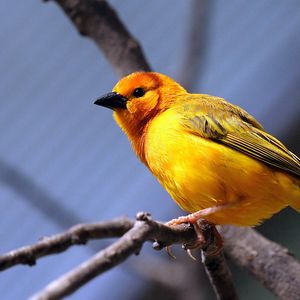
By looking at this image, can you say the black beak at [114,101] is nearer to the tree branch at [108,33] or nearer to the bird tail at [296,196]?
the tree branch at [108,33]

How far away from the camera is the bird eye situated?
14.9 feet

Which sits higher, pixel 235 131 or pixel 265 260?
pixel 235 131

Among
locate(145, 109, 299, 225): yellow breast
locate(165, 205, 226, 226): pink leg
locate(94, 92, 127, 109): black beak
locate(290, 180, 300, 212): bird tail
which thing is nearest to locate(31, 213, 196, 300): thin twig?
locate(165, 205, 226, 226): pink leg

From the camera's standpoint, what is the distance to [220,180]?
12.5 ft

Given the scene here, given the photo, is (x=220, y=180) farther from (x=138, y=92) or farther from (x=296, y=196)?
(x=138, y=92)

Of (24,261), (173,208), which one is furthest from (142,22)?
(24,261)

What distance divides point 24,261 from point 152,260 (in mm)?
3185

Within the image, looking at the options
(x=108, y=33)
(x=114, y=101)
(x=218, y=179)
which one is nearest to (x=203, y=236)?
(x=218, y=179)

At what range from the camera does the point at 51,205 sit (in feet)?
19.1

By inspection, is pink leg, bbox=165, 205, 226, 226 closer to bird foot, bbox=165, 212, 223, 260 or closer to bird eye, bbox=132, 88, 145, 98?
bird foot, bbox=165, 212, 223, 260

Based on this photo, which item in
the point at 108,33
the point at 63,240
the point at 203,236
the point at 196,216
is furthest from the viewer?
the point at 108,33

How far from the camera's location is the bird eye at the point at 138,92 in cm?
455

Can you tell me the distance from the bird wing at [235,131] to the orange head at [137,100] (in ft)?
0.77

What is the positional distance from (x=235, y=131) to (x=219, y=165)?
0.36m
